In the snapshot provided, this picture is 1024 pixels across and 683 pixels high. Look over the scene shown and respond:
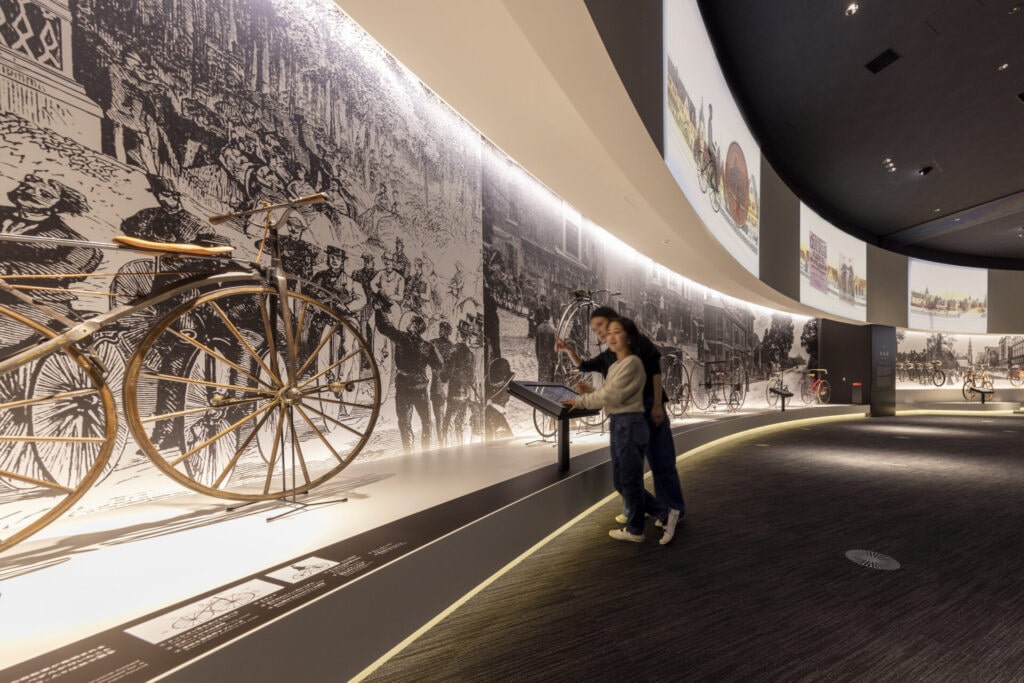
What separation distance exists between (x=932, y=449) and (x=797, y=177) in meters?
6.69

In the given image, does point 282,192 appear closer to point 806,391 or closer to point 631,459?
point 631,459

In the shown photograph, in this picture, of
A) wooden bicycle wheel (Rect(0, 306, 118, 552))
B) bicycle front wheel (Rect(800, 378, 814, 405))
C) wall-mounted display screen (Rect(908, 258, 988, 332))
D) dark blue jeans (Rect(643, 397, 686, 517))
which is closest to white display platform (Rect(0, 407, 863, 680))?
wooden bicycle wheel (Rect(0, 306, 118, 552))

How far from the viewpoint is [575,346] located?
5414 mm

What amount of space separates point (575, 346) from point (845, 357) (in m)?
11.6

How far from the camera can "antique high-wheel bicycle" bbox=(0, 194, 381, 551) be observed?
1.34 m

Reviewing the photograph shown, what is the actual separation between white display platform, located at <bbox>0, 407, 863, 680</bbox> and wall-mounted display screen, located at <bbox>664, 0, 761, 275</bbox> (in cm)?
346

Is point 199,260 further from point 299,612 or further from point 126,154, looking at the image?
point 299,612

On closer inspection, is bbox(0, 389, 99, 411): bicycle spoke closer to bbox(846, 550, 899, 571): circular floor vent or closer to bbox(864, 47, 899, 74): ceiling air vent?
bbox(846, 550, 899, 571): circular floor vent

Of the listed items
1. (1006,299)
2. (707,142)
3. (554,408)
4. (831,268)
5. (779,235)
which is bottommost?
(554,408)

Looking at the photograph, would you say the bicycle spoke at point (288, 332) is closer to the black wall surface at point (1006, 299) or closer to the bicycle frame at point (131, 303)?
the bicycle frame at point (131, 303)

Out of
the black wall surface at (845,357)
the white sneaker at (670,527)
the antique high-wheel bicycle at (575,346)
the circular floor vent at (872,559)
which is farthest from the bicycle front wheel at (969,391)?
the white sneaker at (670,527)

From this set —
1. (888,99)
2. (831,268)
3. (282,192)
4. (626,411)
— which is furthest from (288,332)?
(831,268)

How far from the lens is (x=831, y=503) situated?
342 centimetres

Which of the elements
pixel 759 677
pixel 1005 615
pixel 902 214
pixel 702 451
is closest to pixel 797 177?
pixel 902 214
